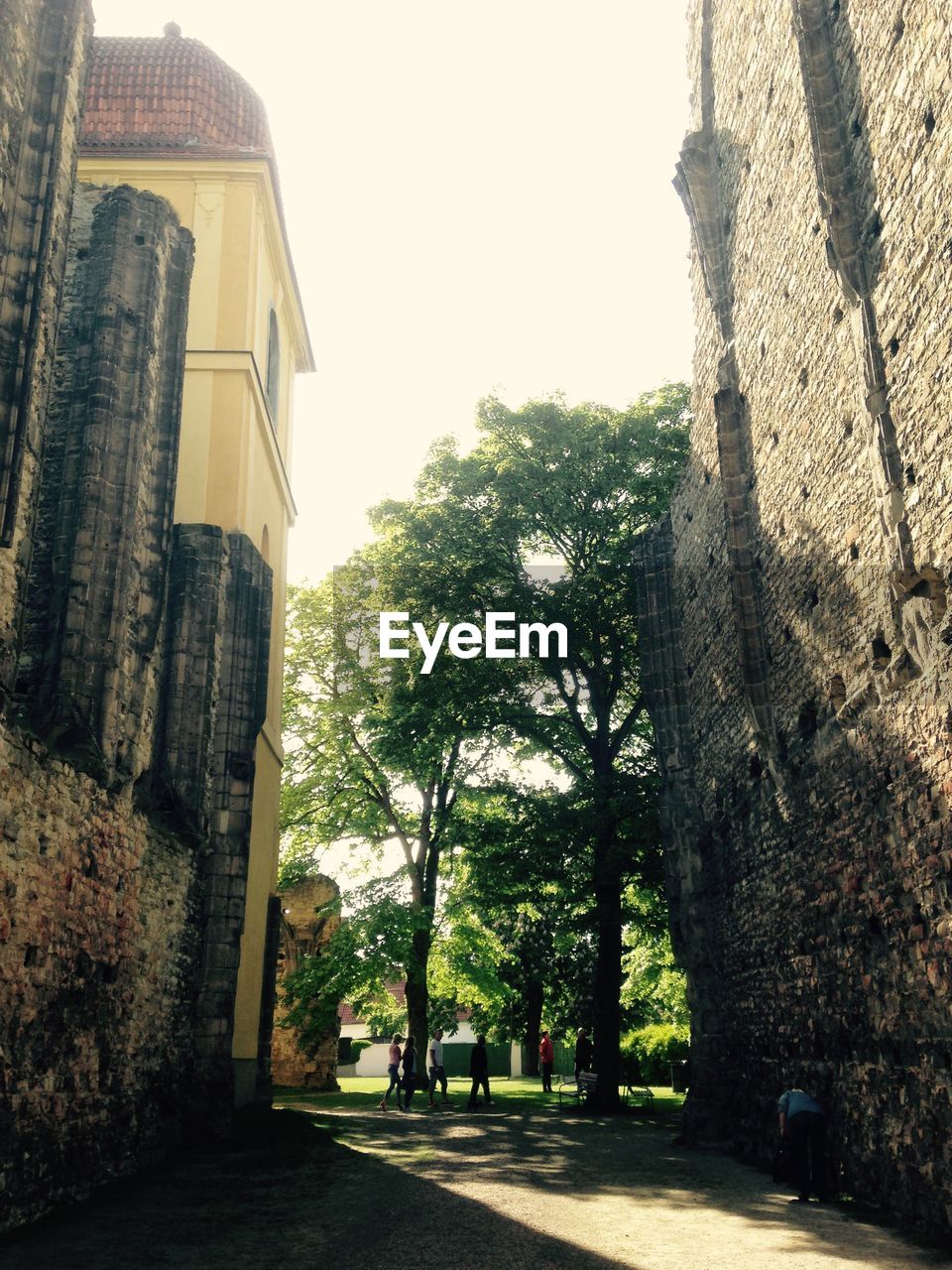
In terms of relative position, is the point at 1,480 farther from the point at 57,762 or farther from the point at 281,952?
the point at 281,952

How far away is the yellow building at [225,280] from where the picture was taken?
18.4m

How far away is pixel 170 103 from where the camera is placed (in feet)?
67.9

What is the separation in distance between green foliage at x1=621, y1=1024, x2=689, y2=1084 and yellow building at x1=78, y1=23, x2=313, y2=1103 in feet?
45.4

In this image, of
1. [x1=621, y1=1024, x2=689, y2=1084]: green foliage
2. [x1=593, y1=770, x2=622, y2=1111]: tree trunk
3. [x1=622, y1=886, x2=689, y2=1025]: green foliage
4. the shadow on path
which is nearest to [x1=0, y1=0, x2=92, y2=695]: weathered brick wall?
the shadow on path

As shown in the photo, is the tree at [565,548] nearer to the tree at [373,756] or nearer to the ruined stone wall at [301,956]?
the tree at [373,756]

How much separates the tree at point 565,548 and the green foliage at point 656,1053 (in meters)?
10.4

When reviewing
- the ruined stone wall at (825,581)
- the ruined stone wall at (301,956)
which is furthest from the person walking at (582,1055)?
the ruined stone wall at (825,581)

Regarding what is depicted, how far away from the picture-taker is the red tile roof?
20281 millimetres

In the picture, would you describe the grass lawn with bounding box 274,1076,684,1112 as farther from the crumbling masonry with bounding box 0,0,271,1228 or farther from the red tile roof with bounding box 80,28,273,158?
the red tile roof with bounding box 80,28,273,158

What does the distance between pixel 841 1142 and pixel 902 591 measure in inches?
178

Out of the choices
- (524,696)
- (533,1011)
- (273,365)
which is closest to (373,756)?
(524,696)

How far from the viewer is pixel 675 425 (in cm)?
2228

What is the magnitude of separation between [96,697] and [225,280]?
1164cm

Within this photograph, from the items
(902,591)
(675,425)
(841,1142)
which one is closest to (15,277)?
(902,591)
